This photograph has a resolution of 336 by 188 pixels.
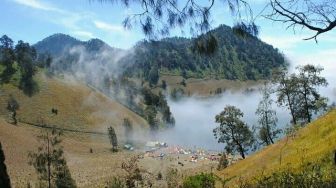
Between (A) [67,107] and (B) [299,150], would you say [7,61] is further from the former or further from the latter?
(B) [299,150]

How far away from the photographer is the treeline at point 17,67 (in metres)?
168

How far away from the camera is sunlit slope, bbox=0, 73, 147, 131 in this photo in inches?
6378

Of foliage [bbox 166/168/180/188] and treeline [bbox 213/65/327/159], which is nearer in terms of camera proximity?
foliage [bbox 166/168/180/188]

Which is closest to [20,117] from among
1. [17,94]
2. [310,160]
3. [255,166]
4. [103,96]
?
[17,94]

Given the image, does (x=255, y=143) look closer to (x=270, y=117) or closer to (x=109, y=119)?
(x=270, y=117)

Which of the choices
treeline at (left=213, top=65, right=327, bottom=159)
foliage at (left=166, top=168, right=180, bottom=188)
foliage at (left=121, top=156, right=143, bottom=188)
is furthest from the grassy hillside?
foliage at (left=121, top=156, right=143, bottom=188)

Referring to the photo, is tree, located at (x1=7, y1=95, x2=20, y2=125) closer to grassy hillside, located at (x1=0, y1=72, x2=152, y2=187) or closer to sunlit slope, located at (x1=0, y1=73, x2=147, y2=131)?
grassy hillside, located at (x1=0, y1=72, x2=152, y2=187)

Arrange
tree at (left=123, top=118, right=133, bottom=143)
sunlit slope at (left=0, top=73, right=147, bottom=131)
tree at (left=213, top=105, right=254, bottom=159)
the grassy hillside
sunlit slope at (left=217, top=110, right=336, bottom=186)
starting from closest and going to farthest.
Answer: sunlit slope at (left=217, top=110, right=336, bottom=186)
tree at (left=213, top=105, right=254, bottom=159)
the grassy hillside
sunlit slope at (left=0, top=73, right=147, bottom=131)
tree at (left=123, top=118, right=133, bottom=143)

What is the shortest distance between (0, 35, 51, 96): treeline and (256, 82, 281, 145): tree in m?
117

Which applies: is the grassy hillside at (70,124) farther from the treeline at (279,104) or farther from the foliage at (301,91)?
the foliage at (301,91)

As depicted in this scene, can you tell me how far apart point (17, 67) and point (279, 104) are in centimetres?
12750

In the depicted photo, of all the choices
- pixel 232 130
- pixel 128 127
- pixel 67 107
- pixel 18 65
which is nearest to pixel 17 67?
pixel 18 65

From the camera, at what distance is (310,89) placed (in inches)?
2459

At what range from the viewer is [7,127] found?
137 m
